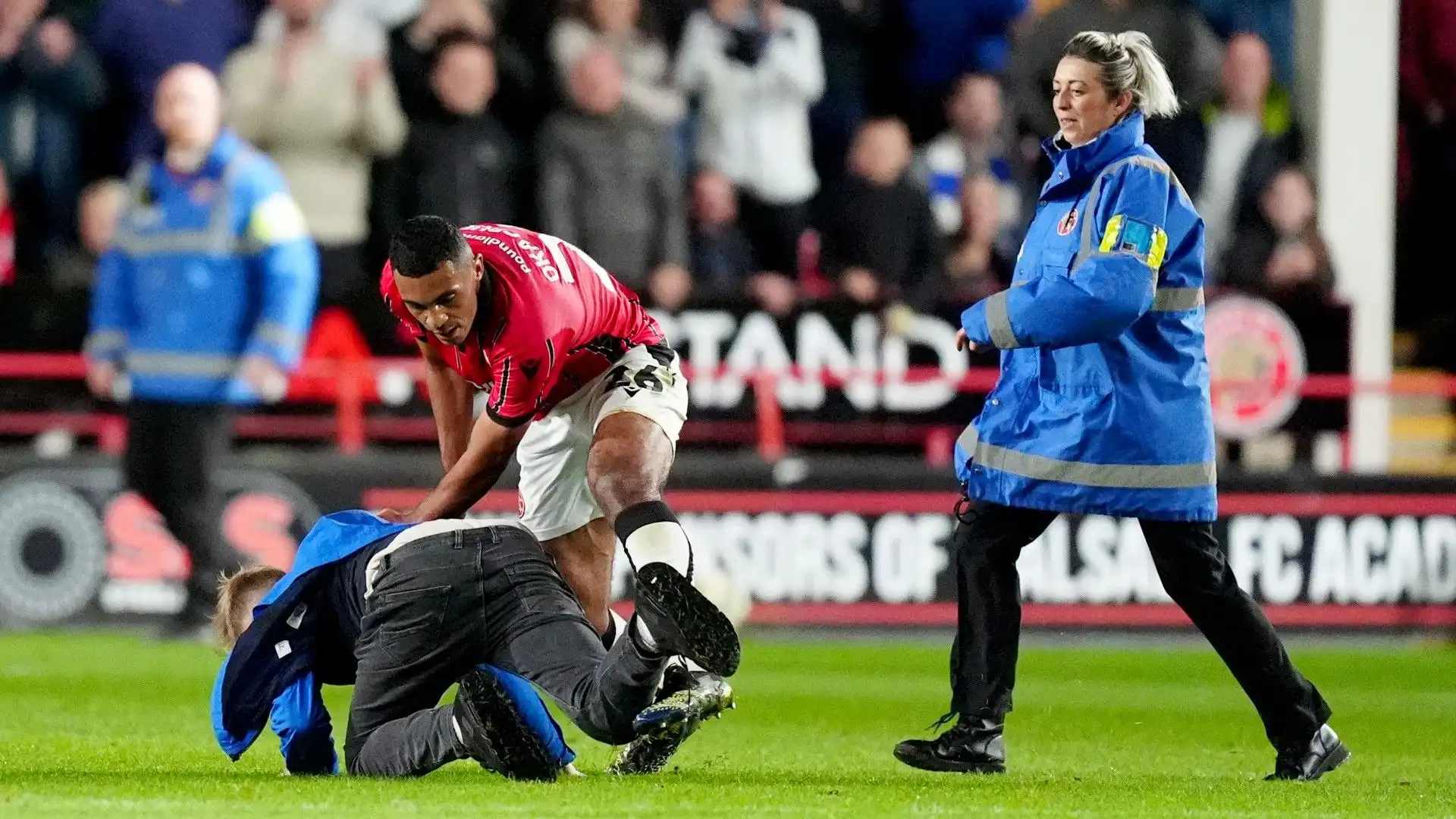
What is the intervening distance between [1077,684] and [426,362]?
4.53 meters

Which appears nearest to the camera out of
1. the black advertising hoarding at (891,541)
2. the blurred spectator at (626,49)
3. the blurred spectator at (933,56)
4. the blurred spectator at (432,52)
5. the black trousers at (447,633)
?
the black trousers at (447,633)

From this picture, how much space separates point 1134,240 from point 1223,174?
28.9 ft

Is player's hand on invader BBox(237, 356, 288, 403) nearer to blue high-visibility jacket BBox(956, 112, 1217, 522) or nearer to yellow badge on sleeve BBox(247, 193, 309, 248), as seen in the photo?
yellow badge on sleeve BBox(247, 193, 309, 248)

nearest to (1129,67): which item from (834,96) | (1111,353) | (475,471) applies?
(1111,353)

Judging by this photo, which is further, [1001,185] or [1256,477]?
[1001,185]

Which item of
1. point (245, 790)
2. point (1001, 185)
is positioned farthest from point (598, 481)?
point (1001, 185)

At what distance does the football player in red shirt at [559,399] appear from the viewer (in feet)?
20.8

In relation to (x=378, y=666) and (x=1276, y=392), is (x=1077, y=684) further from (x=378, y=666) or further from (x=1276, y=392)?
(x=378, y=666)

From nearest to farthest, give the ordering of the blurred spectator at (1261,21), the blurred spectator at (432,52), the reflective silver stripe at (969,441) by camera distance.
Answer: the reflective silver stripe at (969,441), the blurred spectator at (432,52), the blurred spectator at (1261,21)

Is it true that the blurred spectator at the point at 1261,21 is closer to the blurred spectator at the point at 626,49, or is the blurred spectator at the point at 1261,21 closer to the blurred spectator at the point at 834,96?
the blurred spectator at the point at 834,96

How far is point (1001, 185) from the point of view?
1495cm

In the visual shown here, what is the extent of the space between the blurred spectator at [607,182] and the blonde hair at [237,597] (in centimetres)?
726

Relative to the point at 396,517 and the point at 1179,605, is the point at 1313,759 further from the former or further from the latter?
the point at 396,517

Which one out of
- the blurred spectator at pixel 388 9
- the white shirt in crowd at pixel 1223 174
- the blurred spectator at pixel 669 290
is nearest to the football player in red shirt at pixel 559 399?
the blurred spectator at pixel 669 290
